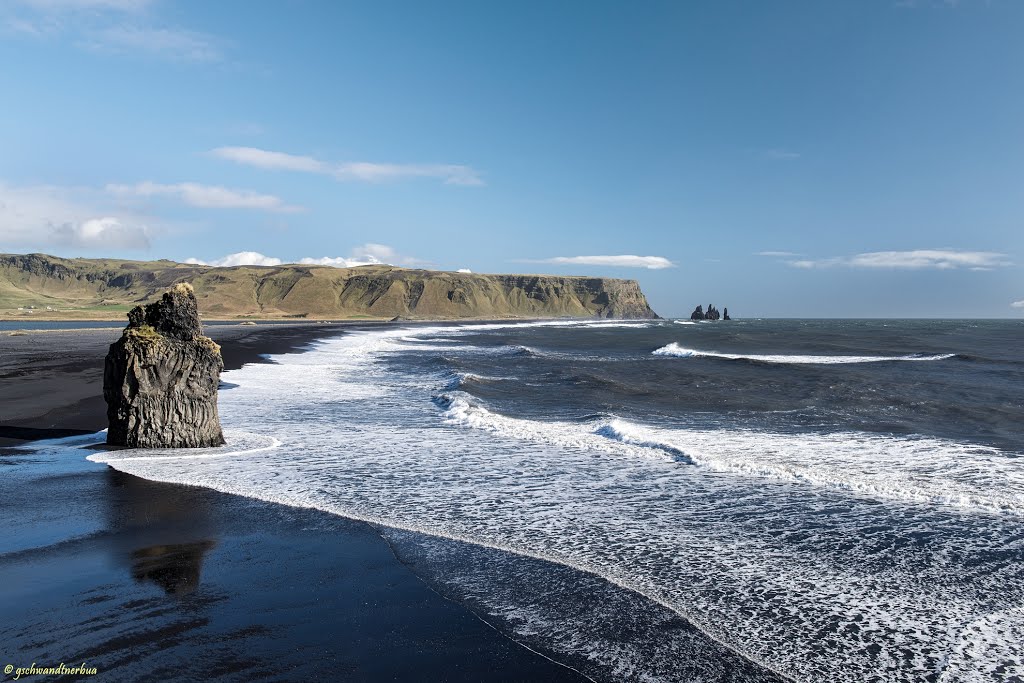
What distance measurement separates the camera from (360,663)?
449 centimetres

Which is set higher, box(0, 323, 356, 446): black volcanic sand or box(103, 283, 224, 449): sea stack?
box(103, 283, 224, 449): sea stack

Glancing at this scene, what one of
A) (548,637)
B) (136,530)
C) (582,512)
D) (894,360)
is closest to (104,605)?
(136,530)

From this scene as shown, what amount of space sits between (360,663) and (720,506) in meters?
6.13

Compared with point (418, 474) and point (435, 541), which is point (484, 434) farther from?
point (435, 541)

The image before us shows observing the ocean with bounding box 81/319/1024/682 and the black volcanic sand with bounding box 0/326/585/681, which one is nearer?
the black volcanic sand with bounding box 0/326/585/681

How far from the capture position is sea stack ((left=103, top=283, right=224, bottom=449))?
11.0 meters

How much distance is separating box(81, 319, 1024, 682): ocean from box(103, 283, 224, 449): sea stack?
0.49 meters

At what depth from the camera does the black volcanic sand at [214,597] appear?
14.7 feet

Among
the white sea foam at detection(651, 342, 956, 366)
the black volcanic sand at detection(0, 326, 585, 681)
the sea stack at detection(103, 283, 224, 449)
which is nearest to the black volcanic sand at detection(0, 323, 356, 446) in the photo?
the sea stack at detection(103, 283, 224, 449)

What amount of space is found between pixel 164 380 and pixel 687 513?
376 inches

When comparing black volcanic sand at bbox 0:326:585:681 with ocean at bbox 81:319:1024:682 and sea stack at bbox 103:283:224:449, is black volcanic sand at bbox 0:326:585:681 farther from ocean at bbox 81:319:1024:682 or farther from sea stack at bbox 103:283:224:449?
sea stack at bbox 103:283:224:449

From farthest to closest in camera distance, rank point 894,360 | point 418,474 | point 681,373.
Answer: point 894,360 < point 681,373 < point 418,474

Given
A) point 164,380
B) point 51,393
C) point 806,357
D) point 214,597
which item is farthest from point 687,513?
point 806,357

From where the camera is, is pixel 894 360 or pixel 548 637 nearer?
pixel 548 637
